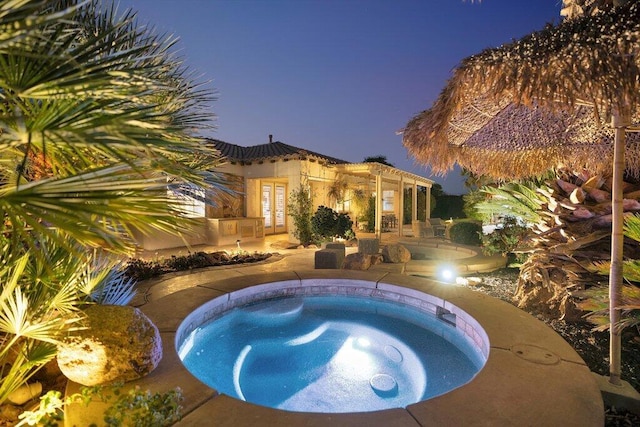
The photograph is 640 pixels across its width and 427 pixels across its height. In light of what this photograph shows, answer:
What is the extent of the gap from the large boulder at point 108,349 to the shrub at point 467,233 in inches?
418

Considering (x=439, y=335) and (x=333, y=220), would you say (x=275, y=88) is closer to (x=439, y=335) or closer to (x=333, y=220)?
(x=333, y=220)

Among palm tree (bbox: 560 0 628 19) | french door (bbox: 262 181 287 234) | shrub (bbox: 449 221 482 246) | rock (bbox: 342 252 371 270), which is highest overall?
palm tree (bbox: 560 0 628 19)

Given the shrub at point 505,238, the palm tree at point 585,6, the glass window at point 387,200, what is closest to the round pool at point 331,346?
the palm tree at point 585,6

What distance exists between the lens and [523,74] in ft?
8.71

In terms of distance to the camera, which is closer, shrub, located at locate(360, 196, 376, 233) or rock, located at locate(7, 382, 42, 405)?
rock, located at locate(7, 382, 42, 405)

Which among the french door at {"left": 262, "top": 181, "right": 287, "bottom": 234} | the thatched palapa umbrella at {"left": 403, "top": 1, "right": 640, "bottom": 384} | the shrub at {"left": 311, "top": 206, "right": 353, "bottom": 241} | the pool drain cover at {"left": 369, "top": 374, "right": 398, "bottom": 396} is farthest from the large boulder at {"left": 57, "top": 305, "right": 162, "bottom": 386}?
the french door at {"left": 262, "top": 181, "right": 287, "bottom": 234}

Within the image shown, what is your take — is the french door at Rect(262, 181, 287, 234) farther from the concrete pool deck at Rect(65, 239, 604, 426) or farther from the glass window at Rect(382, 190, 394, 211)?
Result: the concrete pool deck at Rect(65, 239, 604, 426)

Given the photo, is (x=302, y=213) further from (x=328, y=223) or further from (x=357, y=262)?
(x=357, y=262)

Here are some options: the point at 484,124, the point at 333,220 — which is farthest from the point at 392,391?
the point at 333,220

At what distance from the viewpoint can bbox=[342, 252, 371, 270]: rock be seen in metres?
8.58

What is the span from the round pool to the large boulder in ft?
3.58

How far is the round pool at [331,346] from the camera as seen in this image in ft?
12.3

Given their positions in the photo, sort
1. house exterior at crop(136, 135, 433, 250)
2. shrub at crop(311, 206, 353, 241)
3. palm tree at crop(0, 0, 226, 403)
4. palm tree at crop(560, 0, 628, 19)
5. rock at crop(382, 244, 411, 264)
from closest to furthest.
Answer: palm tree at crop(0, 0, 226, 403), palm tree at crop(560, 0, 628, 19), rock at crop(382, 244, 411, 264), shrub at crop(311, 206, 353, 241), house exterior at crop(136, 135, 433, 250)

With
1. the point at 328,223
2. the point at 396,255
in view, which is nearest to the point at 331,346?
the point at 396,255
